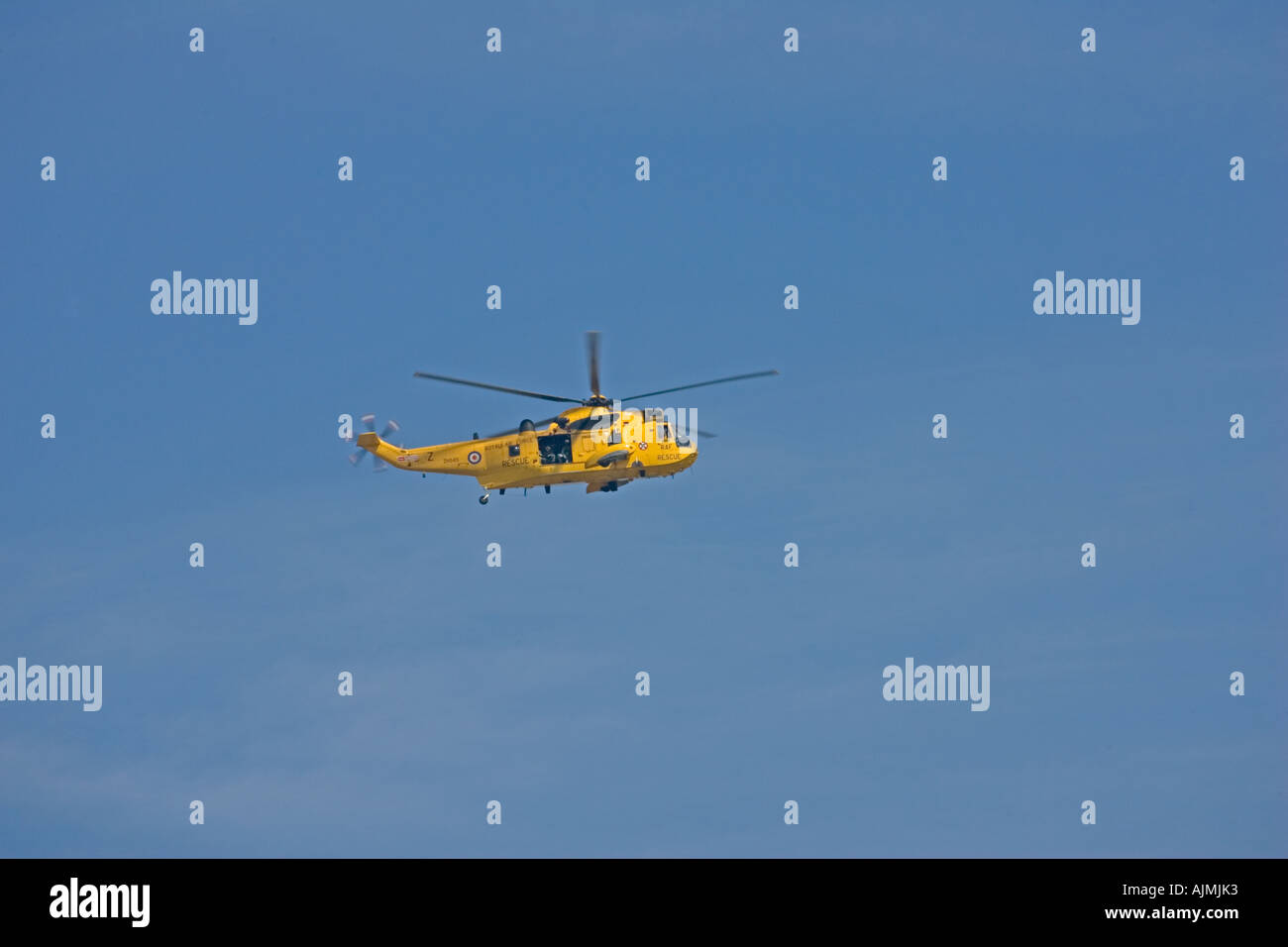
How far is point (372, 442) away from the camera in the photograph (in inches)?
4929

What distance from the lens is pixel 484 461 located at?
12212cm

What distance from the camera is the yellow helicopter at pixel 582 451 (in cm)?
12106

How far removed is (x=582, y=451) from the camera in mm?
120938

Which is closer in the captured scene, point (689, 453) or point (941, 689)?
point (689, 453)

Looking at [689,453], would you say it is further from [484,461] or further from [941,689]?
[941,689]

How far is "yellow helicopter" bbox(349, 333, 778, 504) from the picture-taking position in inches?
4766

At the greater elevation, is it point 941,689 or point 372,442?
point 372,442
